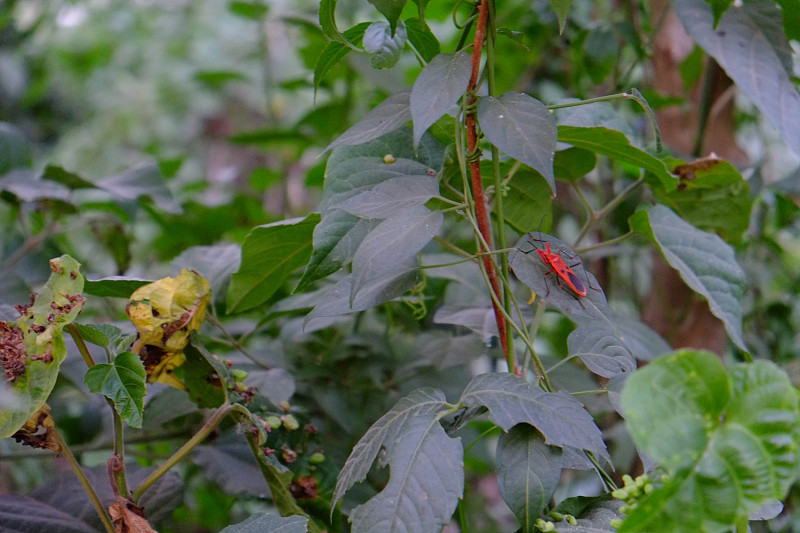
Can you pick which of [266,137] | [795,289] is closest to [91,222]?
[266,137]

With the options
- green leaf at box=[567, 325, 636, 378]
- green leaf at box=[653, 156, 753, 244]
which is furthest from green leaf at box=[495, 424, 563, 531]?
green leaf at box=[653, 156, 753, 244]

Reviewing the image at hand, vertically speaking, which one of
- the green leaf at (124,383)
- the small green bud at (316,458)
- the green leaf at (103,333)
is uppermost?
the green leaf at (103,333)

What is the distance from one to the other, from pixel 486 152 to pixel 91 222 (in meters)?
0.83

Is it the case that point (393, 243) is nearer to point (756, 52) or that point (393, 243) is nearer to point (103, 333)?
point (103, 333)

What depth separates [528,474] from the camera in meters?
0.50

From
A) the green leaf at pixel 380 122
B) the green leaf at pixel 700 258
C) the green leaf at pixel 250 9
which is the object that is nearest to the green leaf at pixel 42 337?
the green leaf at pixel 380 122

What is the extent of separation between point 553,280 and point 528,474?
0.53ft

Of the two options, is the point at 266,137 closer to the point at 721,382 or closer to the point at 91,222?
the point at 91,222

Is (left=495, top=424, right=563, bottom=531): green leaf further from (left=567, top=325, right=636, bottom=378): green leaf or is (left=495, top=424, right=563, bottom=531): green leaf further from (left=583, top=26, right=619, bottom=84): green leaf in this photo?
(left=583, top=26, right=619, bottom=84): green leaf

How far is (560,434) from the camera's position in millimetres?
470

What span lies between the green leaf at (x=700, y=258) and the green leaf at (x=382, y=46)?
347 mm

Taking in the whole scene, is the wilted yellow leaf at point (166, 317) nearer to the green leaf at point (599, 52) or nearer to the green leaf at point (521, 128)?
the green leaf at point (521, 128)

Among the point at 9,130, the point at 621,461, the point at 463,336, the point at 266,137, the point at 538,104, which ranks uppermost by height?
the point at 538,104

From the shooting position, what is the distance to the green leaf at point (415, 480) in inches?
17.8
